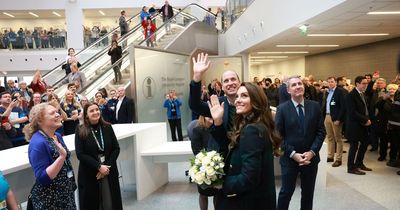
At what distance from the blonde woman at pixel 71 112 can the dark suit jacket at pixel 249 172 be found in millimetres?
4909

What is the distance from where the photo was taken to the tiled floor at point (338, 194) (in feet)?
15.1

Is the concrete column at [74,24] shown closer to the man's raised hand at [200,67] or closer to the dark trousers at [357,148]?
the dark trousers at [357,148]

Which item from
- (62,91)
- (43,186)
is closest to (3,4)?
(62,91)

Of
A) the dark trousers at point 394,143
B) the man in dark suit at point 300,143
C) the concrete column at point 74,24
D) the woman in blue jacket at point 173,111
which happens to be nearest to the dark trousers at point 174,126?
the woman in blue jacket at point 173,111

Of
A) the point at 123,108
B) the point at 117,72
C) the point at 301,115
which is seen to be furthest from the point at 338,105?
the point at 117,72

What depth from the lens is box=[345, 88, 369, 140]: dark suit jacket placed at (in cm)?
576

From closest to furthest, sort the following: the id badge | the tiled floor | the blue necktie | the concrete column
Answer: the id badge → the blue necktie → the tiled floor → the concrete column

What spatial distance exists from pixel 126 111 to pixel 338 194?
4532mm

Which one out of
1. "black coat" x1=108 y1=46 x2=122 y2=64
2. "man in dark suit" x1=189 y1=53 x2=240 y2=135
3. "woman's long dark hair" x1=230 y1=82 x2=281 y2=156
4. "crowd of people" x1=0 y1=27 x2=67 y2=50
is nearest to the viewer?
"woman's long dark hair" x1=230 y1=82 x2=281 y2=156

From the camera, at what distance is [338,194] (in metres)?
5.02

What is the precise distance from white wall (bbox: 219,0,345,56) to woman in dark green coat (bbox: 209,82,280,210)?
436 cm

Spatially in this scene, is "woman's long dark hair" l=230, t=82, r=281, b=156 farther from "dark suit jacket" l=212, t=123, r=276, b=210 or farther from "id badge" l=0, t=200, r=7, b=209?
"id badge" l=0, t=200, r=7, b=209

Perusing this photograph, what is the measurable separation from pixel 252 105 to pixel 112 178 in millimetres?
2256

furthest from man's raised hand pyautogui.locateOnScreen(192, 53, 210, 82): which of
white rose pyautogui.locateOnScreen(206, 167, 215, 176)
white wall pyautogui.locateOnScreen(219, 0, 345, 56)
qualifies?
white wall pyautogui.locateOnScreen(219, 0, 345, 56)
